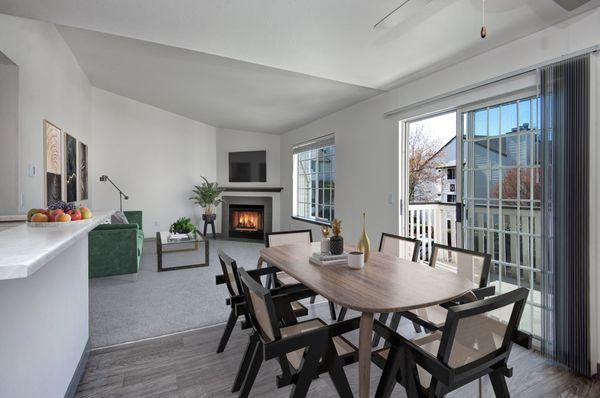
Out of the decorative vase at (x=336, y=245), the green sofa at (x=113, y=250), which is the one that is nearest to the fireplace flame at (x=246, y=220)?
the green sofa at (x=113, y=250)

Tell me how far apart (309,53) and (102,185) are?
5053mm

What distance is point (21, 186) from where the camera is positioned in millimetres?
2645

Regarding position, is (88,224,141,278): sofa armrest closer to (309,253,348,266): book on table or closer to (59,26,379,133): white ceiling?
(59,26,379,133): white ceiling

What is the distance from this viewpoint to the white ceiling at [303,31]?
2029mm

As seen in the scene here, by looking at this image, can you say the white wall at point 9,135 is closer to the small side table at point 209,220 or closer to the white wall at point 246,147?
the small side table at point 209,220

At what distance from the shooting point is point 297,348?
1294 millimetres

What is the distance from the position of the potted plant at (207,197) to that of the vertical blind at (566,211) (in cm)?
578

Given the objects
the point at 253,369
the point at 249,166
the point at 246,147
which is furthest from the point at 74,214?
the point at 246,147

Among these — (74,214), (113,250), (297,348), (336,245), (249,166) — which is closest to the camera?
(297,348)

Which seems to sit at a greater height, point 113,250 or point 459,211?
point 459,211

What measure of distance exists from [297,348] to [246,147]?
6.30m

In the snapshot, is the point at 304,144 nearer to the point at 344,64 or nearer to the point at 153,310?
the point at 344,64

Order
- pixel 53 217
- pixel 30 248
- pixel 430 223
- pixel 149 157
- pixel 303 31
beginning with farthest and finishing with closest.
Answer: pixel 149 157 → pixel 430 223 → pixel 303 31 → pixel 53 217 → pixel 30 248

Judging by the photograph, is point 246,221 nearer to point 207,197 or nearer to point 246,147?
point 207,197
